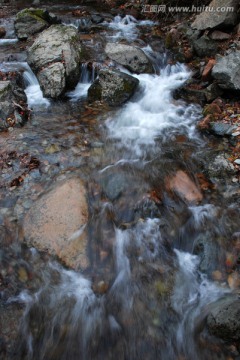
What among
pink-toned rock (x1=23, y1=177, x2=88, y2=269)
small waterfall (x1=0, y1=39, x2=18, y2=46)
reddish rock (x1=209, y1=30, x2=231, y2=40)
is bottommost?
pink-toned rock (x1=23, y1=177, x2=88, y2=269)

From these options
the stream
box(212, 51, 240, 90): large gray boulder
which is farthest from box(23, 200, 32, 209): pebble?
box(212, 51, 240, 90): large gray boulder

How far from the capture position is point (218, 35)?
29.1 feet

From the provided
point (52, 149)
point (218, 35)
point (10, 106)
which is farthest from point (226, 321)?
point (218, 35)

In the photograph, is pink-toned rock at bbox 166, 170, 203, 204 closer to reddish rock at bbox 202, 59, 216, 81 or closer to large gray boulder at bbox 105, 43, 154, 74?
reddish rock at bbox 202, 59, 216, 81

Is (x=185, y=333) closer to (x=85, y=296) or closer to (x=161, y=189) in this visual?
(x=85, y=296)

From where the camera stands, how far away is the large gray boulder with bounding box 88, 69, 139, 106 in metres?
7.59

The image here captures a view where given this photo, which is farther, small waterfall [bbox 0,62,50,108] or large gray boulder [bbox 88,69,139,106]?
small waterfall [bbox 0,62,50,108]

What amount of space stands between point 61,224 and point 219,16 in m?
7.74

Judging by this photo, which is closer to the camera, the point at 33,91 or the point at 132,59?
the point at 33,91

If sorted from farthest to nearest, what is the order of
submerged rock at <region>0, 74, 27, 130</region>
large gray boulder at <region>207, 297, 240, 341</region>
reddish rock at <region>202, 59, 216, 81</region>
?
1. reddish rock at <region>202, 59, 216, 81</region>
2. submerged rock at <region>0, 74, 27, 130</region>
3. large gray boulder at <region>207, 297, 240, 341</region>

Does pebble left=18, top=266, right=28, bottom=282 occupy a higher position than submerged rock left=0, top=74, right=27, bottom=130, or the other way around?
submerged rock left=0, top=74, right=27, bottom=130

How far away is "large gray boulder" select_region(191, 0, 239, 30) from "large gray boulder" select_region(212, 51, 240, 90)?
2094 millimetres

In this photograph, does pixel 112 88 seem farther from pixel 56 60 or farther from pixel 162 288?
pixel 162 288

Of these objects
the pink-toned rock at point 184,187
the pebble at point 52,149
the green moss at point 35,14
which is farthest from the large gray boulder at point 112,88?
the green moss at point 35,14
